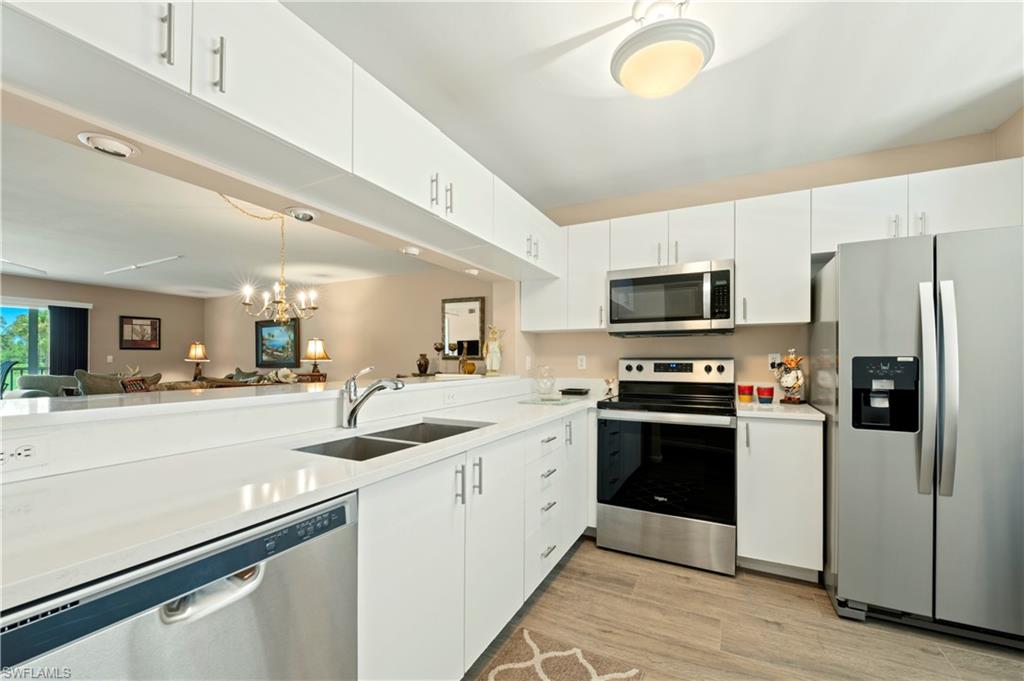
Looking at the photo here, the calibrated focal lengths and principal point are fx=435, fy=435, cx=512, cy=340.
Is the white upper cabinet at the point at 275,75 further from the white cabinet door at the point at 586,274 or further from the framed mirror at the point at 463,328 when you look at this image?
the framed mirror at the point at 463,328

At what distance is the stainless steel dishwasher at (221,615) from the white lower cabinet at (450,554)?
0.09m

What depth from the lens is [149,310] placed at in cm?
816

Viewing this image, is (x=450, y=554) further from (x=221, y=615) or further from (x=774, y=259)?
(x=774, y=259)

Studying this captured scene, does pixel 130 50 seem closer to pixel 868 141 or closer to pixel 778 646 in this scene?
pixel 778 646

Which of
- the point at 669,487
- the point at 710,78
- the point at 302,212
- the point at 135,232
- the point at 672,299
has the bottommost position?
the point at 669,487

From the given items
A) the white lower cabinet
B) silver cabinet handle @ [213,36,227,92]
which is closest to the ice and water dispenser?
the white lower cabinet

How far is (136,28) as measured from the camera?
913mm

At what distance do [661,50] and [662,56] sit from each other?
25mm

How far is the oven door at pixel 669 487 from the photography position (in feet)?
7.93

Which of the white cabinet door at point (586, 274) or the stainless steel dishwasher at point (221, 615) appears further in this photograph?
the white cabinet door at point (586, 274)

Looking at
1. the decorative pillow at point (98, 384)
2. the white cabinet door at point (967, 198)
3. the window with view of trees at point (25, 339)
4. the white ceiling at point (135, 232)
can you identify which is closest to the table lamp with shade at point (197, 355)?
the white ceiling at point (135, 232)

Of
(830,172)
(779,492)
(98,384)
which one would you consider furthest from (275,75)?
(98,384)

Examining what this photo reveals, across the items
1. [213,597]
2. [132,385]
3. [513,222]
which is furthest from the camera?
[132,385]

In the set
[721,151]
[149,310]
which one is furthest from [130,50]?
[149,310]
